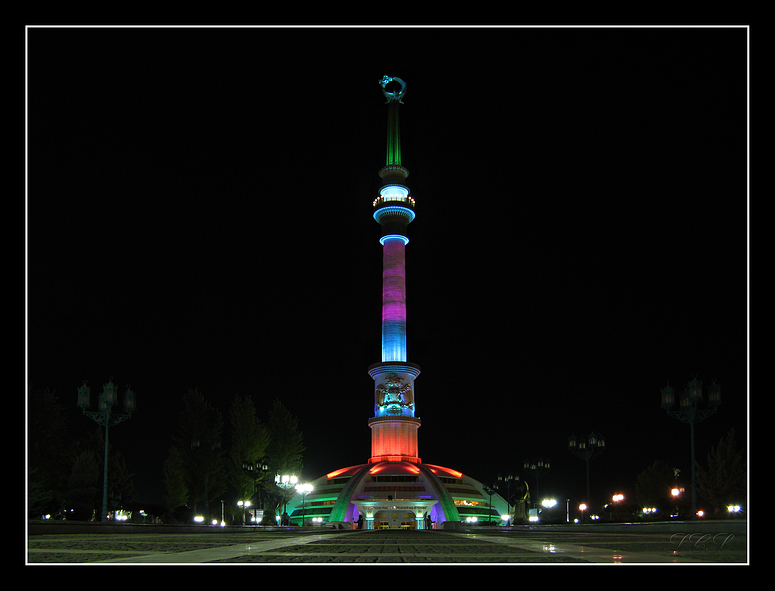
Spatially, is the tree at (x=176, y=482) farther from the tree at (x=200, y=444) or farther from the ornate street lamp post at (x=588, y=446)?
the ornate street lamp post at (x=588, y=446)

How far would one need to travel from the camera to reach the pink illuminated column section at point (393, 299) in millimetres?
89188

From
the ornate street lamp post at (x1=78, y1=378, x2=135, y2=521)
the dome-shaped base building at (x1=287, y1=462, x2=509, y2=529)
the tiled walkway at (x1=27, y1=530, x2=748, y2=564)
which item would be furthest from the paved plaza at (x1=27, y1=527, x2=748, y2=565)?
the dome-shaped base building at (x1=287, y1=462, x2=509, y2=529)

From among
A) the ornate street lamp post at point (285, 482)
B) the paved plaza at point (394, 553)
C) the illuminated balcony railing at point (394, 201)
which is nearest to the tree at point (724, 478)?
the ornate street lamp post at point (285, 482)

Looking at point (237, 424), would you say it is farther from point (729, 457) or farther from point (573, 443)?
point (729, 457)

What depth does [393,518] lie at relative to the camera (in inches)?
2916

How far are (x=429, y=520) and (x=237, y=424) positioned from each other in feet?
85.4

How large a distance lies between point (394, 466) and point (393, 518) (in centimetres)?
700

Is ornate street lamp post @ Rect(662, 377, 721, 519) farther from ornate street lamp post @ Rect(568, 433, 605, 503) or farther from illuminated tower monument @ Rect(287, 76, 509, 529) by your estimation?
illuminated tower monument @ Rect(287, 76, 509, 529)

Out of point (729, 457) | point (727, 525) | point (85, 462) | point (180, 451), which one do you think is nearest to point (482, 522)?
point (729, 457)

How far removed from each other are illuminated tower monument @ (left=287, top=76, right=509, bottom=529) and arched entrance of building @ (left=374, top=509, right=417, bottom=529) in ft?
0.35

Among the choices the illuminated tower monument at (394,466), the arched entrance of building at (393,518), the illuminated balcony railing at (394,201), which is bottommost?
the arched entrance of building at (393,518)

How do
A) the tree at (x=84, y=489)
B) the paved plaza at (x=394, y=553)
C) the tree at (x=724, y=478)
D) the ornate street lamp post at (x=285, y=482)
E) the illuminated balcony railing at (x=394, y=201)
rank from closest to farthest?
the paved plaza at (x=394, y=553) → the tree at (x=84, y=489) → the ornate street lamp post at (x=285, y=482) → the tree at (x=724, y=478) → the illuminated balcony railing at (x=394, y=201)

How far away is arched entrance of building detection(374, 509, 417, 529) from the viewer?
73.4 m

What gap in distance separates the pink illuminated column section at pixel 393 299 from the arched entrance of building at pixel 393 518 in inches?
820
